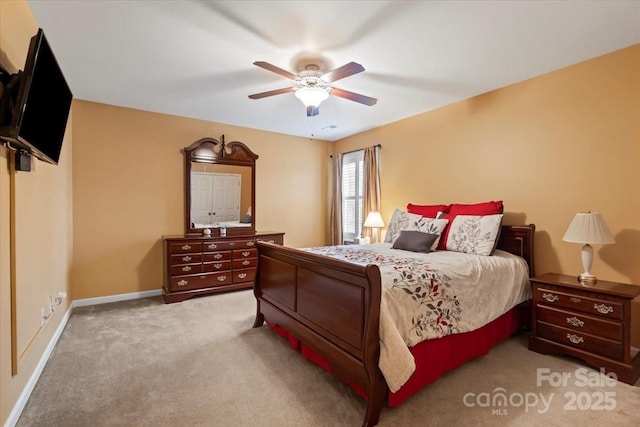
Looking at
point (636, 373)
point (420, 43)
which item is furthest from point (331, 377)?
point (420, 43)

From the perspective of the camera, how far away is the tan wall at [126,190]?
12.7 feet

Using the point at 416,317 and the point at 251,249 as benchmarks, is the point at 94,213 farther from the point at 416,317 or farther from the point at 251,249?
the point at 416,317

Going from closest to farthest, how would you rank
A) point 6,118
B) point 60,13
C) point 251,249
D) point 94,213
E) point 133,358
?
point 6,118, point 60,13, point 133,358, point 94,213, point 251,249

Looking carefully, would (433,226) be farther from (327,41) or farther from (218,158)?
(218,158)

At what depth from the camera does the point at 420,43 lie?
2.51m

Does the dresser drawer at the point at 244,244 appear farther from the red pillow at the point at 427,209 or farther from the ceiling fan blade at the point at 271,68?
the ceiling fan blade at the point at 271,68

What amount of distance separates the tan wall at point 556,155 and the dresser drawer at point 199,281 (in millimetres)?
3196

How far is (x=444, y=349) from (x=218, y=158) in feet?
13.2

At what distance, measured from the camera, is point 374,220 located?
15.8 ft

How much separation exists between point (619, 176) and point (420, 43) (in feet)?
6.82

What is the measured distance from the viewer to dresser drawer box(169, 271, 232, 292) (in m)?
4.02

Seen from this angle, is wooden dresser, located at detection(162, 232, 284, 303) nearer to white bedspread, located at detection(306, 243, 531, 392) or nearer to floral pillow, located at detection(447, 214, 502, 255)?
white bedspread, located at detection(306, 243, 531, 392)

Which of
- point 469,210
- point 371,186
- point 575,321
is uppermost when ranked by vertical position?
point 371,186

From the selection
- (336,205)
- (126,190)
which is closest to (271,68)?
(126,190)
